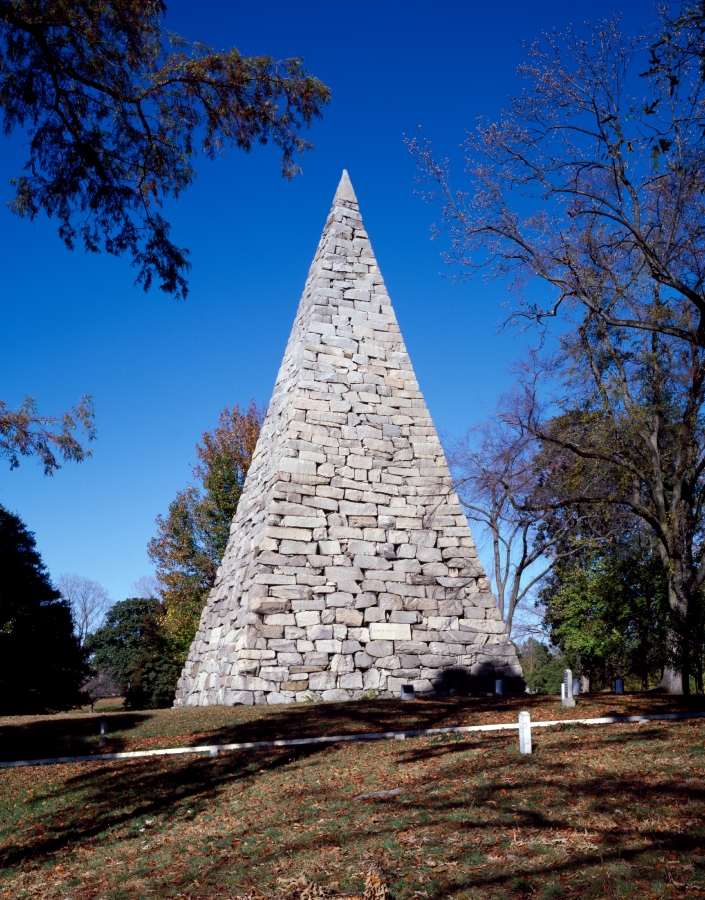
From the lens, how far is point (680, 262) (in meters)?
13.9

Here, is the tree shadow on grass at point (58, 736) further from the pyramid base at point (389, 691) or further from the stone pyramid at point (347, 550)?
the stone pyramid at point (347, 550)

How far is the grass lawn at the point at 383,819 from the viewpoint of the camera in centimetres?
458

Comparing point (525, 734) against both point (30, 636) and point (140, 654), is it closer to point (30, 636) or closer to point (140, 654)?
point (30, 636)

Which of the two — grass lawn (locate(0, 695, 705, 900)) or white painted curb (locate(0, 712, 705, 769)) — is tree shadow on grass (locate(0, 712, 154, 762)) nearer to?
white painted curb (locate(0, 712, 705, 769))

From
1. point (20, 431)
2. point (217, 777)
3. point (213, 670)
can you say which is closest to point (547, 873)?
point (217, 777)

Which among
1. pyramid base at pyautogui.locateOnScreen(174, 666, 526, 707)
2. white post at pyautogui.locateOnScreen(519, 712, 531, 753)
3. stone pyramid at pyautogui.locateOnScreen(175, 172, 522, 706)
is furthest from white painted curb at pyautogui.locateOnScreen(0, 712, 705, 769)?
stone pyramid at pyautogui.locateOnScreen(175, 172, 522, 706)

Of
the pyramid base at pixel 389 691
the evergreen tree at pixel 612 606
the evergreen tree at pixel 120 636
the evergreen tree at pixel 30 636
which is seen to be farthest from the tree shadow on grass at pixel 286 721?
the evergreen tree at pixel 120 636

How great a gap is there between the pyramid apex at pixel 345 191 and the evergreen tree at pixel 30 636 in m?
16.6

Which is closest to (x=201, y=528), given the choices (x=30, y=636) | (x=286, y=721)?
(x=30, y=636)

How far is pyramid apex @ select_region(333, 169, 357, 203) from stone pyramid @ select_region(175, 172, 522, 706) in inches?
80.8

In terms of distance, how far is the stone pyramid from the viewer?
13664mm

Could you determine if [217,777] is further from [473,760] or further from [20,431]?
[20,431]

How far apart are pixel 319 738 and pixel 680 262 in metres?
10.2

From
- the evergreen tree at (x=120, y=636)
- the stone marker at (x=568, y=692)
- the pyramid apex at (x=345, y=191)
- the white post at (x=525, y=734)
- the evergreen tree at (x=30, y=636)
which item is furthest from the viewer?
the evergreen tree at (x=120, y=636)
